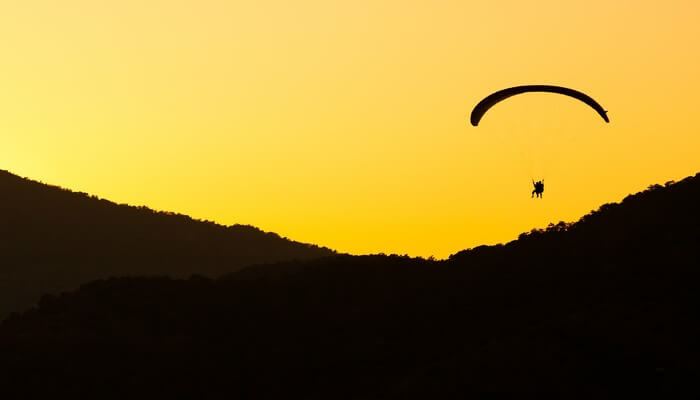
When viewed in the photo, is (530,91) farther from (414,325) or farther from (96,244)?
(96,244)

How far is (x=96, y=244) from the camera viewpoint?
132 m

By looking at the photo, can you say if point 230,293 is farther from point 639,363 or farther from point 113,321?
point 639,363

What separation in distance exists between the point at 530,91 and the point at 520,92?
1.45 ft

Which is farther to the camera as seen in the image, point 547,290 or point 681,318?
point 547,290

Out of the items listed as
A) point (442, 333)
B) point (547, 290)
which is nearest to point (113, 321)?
point (442, 333)

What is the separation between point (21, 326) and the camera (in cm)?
5403

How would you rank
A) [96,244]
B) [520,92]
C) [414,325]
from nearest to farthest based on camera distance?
[414,325] < [520,92] < [96,244]

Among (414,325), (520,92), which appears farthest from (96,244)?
(520,92)

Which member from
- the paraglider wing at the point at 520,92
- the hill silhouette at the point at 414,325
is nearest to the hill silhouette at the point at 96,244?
the hill silhouette at the point at 414,325

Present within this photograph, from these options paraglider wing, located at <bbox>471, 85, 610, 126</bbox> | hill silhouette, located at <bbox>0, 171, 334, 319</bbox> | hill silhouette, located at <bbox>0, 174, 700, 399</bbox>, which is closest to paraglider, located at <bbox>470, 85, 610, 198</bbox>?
paraglider wing, located at <bbox>471, 85, 610, 126</bbox>

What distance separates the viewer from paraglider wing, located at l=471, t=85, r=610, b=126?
165ft

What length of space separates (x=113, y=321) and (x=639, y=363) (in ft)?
77.2

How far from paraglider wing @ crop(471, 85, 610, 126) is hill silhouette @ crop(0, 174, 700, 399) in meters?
6.25

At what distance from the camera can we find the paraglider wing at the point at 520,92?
165 ft
